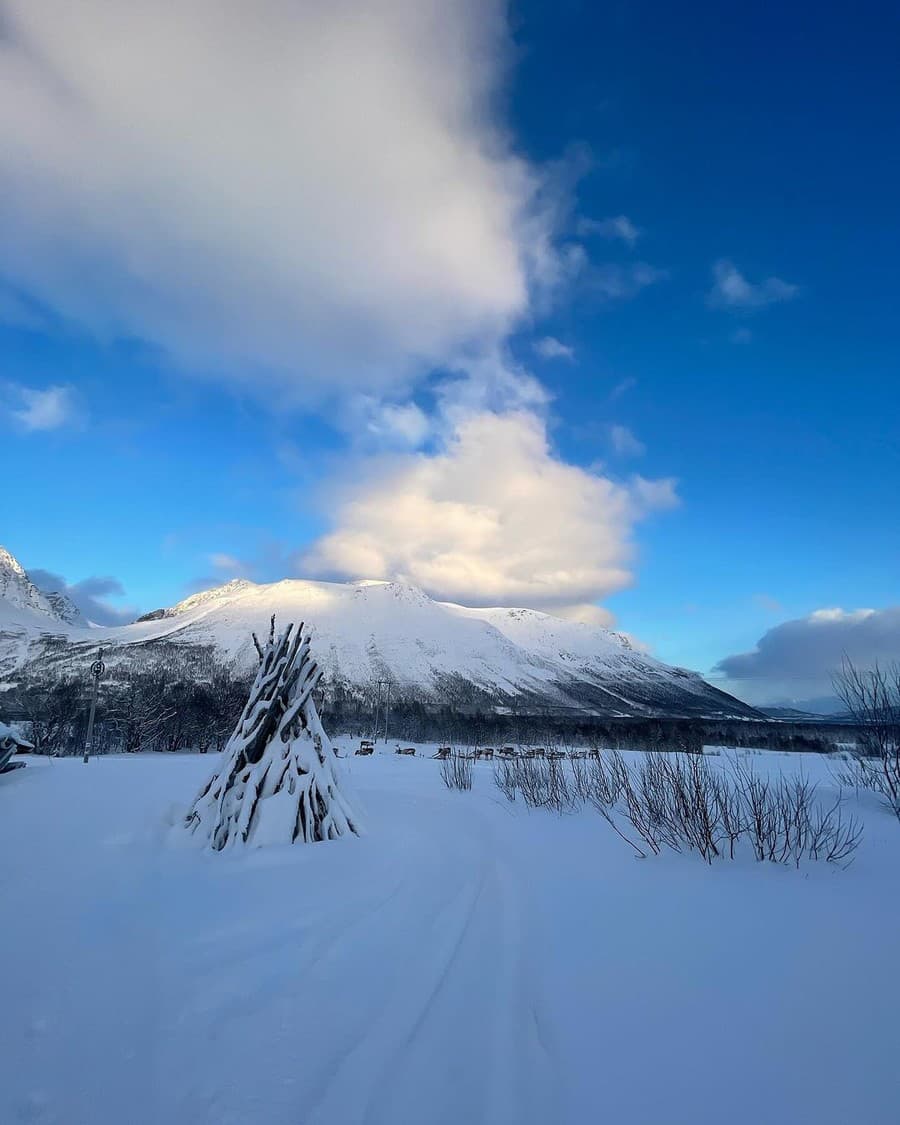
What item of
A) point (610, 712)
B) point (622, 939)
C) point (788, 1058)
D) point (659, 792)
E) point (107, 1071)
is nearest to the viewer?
point (107, 1071)

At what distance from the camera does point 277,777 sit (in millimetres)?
7148

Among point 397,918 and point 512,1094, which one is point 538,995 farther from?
point 397,918

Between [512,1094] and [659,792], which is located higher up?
[659,792]

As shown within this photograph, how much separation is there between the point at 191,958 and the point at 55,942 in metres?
0.90

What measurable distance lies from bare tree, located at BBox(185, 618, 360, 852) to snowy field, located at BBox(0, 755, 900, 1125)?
0.53 meters

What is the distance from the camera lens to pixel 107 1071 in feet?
7.88

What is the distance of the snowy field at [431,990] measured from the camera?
2.39m

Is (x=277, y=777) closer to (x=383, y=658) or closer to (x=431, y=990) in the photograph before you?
(x=431, y=990)

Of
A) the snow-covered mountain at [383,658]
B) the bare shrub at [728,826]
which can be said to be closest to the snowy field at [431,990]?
the bare shrub at [728,826]

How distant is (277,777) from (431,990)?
4307 millimetres

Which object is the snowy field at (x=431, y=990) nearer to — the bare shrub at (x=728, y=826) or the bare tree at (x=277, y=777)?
the bare shrub at (x=728, y=826)

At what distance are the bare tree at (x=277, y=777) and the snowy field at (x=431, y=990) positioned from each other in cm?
53

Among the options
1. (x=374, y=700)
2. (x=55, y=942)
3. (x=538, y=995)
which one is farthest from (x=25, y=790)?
(x=374, y=700)

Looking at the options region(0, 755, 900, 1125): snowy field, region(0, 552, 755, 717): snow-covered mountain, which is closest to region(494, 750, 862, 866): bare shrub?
region(0, 755, 900, 1125): snowy field
